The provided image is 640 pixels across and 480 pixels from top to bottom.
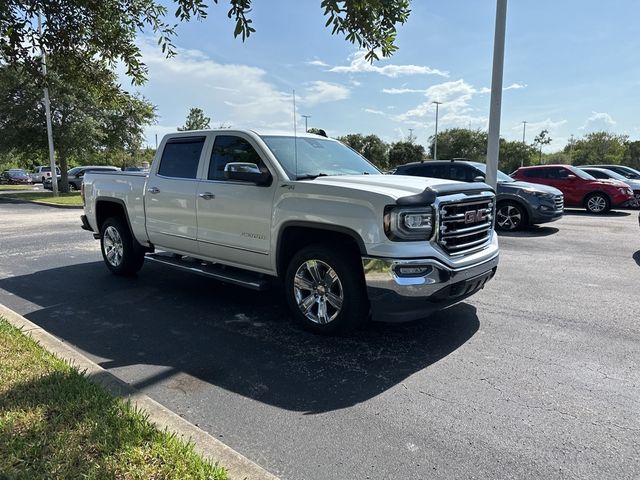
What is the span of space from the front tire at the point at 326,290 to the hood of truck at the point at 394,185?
2.02 ft

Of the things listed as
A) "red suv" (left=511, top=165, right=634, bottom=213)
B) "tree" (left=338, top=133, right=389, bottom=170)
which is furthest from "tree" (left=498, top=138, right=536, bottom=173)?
"red suv" (left=511, top=165, right=634, bottom=213)

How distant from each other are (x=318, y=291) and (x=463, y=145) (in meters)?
80.2

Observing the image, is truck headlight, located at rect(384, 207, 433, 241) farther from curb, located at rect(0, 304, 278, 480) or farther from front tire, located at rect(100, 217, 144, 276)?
front tire, located at rect(100, 217, 144, 276)

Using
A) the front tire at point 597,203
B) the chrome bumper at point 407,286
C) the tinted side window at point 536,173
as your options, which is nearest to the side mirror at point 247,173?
the chrome bumper at point 407,286

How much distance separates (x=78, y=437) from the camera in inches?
107

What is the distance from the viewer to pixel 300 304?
185 inches

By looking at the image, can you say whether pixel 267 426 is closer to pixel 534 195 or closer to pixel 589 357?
pixel 589 357

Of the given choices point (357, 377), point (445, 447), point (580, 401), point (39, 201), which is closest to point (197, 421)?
point (357, 377)

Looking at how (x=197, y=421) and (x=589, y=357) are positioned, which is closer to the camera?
(x=197, y=421)

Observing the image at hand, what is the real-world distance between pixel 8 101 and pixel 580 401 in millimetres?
29103

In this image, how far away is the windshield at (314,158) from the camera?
5.05 m

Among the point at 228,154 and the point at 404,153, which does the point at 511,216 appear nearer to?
the point at 228,154

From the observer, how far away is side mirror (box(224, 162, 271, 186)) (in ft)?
15.8

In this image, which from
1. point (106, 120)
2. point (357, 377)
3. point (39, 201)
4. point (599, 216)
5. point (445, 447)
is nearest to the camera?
point (445, 447)
